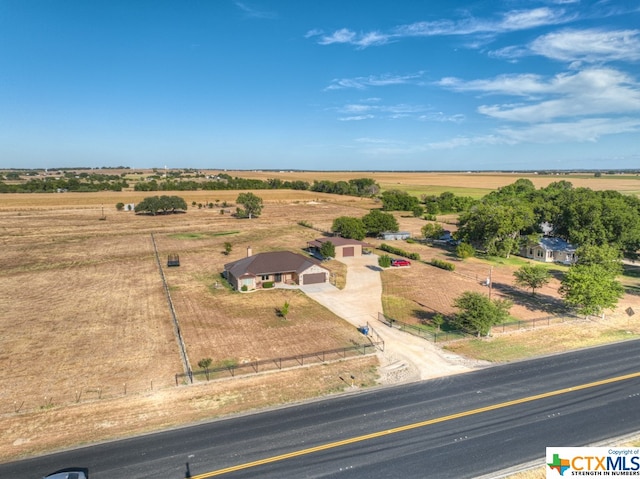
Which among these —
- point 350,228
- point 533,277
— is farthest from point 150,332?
point 350,228

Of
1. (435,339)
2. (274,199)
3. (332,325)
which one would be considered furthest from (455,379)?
(274,199)

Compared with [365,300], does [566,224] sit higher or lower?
higher

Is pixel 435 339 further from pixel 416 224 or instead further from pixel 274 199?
pixel 274 199

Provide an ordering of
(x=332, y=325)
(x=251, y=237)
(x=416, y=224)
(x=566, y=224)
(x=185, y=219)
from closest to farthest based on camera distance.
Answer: (x=332, y=325)
(x=566, y=224)
(x=251, y=237)
(x=416, y=224)
(x=185, y=219)

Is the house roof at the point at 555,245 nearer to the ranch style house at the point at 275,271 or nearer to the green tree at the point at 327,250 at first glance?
the green tree at the point at 327,250

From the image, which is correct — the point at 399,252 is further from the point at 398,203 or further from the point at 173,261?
the point at 398,203

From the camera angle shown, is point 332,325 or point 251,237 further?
point 251,237

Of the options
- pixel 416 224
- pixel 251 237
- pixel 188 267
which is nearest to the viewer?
pixel 188 267
